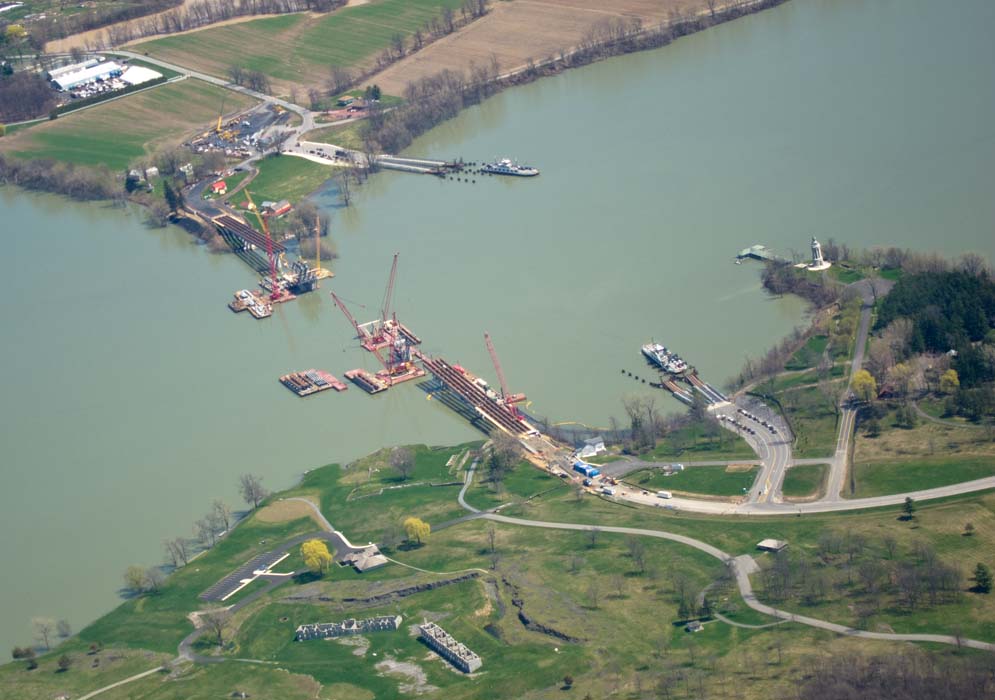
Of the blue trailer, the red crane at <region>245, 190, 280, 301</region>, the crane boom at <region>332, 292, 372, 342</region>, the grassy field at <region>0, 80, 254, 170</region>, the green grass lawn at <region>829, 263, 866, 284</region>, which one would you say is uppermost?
the grassy field at <region>0, 80, 254, 170</region>

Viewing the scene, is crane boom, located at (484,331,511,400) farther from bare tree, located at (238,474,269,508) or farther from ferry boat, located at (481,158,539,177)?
ferry boat, located at (481,158,539,177)

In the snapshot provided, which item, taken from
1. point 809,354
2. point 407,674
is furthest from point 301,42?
point 407,674

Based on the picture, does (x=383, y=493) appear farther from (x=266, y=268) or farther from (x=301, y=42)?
(x=301, y=42)

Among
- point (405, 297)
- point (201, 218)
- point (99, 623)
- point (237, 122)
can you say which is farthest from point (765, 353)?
point (237, 122)

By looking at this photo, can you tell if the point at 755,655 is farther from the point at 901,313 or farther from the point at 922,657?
the point at 901,313

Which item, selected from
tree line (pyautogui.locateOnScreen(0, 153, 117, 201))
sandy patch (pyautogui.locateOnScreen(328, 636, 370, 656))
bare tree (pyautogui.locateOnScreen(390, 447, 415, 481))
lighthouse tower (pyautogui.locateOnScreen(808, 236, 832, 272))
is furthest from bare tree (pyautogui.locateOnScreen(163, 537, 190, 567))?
tree line (pyautogui.locateOnScreen(0, 153, 117, 201))

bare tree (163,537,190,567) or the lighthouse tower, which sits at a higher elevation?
the lighthouse tower

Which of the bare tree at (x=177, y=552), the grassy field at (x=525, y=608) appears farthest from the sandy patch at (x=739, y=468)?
the bare tree at (x=177, y=552)
